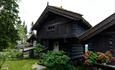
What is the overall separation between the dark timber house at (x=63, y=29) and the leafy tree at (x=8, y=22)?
20.4ft

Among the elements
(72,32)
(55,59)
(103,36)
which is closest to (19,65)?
(55,59)

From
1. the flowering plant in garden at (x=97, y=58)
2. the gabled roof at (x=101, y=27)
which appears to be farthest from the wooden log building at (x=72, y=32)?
the flowering plant in garden at (x=97, y=58)

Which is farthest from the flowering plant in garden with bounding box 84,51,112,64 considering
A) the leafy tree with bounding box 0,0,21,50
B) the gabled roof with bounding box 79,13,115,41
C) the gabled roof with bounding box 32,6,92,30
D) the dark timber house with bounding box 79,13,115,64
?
the leafy tree with bounding box 0,0,21,50

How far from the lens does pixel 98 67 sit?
14.8 meters

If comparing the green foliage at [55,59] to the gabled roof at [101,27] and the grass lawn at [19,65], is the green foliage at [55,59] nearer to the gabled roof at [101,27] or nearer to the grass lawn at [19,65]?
the gabled roof at [101,27]

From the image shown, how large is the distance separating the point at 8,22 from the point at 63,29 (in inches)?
487

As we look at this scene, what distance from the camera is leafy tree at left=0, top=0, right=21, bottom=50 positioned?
30.5 metres

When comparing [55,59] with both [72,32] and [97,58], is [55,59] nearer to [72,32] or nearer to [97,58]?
[97,58]

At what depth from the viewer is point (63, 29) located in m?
21.7

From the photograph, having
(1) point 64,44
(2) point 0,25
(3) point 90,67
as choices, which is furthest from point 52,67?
(2) point 0,25

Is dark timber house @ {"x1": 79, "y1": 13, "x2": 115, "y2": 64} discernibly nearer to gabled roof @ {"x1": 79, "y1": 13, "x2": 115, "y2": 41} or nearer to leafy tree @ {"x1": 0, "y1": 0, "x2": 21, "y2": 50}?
gabled roof @ {"x1": 79, "y1": 13, "x2": 115, "y2": 41}

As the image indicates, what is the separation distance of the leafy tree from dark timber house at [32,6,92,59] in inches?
245

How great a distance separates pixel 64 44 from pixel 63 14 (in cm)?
359

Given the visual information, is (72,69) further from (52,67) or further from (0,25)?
(0,25)
